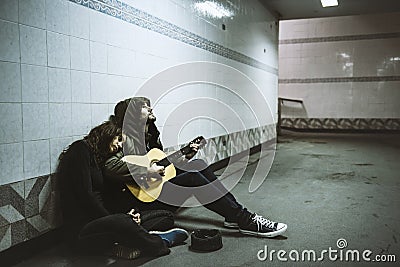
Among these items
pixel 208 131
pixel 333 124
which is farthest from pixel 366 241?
pixel 333 124

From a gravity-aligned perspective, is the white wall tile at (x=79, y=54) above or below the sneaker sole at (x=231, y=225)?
above

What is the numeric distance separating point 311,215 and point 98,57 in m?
2.27

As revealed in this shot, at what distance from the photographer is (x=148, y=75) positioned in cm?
383

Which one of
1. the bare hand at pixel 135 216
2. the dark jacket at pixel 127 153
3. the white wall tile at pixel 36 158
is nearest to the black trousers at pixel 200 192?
the dark jacket at pixel 127 153

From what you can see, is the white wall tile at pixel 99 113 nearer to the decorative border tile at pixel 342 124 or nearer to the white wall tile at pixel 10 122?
the white wall tile at pixel 10 122

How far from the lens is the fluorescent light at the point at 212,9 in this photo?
4.95 metres

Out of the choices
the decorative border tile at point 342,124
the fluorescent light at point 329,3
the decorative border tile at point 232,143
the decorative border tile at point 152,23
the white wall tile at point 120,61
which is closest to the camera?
the decorative border tile at point 152,23

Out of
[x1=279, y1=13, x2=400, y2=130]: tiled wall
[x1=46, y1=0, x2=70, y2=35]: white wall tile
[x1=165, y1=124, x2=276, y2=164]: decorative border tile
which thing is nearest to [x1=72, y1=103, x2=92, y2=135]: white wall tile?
[x1=46, y1=0, x2=70, y2=35]: white wall tile

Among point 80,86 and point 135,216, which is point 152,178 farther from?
point 80,86

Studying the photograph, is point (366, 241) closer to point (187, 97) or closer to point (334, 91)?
point (187, 97)

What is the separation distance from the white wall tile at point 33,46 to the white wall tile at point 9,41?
46mm

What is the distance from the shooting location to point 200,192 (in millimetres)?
3074

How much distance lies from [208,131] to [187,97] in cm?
82

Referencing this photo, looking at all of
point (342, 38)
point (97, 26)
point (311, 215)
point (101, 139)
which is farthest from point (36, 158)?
point (342, 38)
